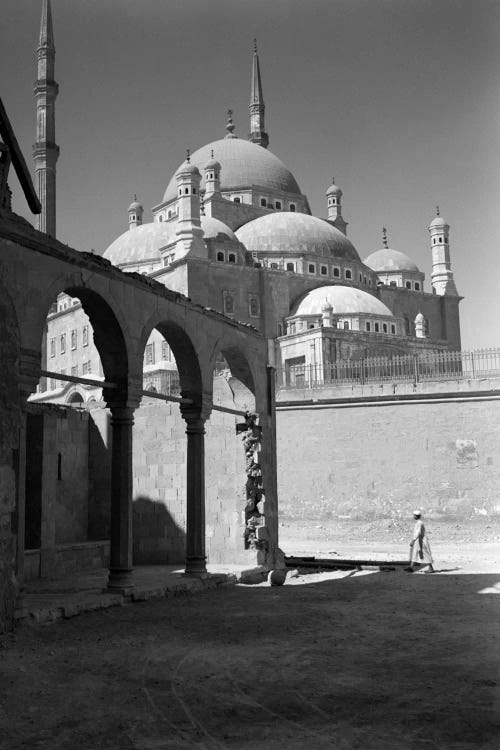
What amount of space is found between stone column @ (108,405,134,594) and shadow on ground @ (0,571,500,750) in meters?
0.57

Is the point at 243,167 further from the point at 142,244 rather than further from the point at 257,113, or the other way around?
the point at 257,113

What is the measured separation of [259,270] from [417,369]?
17.1 metres

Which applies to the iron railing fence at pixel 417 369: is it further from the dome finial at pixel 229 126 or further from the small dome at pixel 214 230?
the dome finial at pixel 229 126

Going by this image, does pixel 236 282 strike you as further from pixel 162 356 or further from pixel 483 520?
pixel 483 520

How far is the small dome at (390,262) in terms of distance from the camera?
5116cm

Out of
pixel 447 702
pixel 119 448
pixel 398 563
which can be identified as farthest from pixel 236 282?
pixel 447 702

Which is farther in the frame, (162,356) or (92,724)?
(162,356)

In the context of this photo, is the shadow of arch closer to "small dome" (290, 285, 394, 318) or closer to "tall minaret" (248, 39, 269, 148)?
"small dome" (290, 285, 394, 318)

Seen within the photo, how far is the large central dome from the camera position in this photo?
49.2 m

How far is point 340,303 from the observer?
3931cm

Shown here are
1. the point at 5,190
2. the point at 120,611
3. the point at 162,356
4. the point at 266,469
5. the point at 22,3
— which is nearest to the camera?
the point at 22,3

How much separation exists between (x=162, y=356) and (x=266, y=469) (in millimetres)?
23765

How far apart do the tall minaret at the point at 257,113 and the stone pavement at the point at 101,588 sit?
49489 mm

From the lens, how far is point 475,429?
22.3 meters
